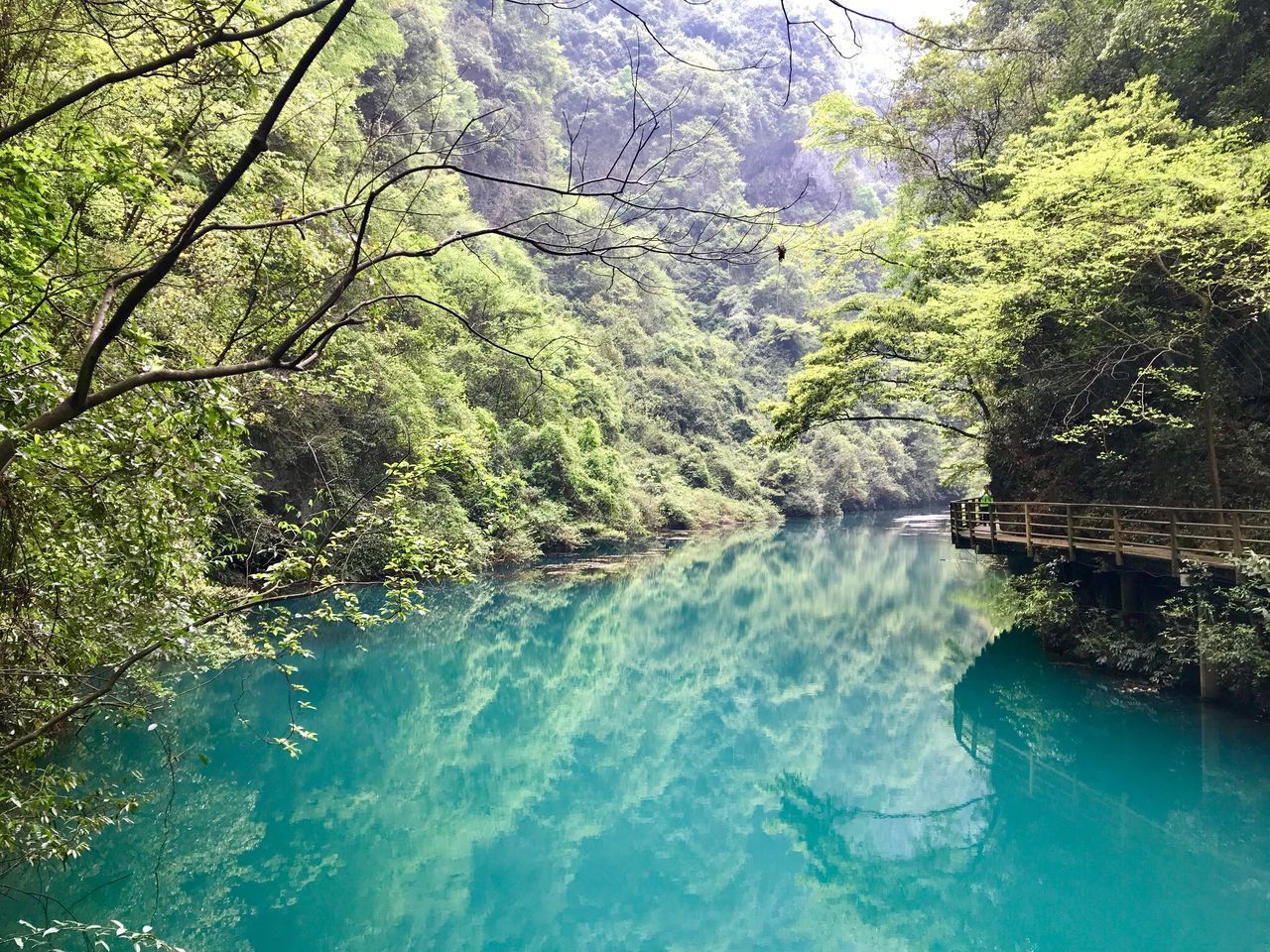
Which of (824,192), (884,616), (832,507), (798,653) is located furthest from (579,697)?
(824,192)

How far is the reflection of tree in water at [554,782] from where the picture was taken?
5570 millimetres

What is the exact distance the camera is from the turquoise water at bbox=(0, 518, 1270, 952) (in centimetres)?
546

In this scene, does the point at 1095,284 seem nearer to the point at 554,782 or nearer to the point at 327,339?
the point at 554,782

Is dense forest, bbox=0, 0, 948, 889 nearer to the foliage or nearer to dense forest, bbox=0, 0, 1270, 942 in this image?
dense forest, bbox=0, 0, 1270, 942

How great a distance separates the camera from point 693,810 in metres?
7.60

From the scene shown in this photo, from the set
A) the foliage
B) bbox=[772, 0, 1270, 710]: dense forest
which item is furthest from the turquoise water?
the foliage

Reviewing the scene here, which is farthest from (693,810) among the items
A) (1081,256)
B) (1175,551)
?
(1081,256)

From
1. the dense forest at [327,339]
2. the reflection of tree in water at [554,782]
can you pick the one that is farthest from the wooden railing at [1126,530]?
the dense forest at [327,339]

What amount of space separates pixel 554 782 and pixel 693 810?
1.60m

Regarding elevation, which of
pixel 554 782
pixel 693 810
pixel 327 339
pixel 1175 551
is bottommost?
pixel 693 810

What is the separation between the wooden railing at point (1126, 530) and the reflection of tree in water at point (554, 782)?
2.35 meters

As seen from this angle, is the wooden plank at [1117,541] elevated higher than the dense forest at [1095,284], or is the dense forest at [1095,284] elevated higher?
the dense forest at [1095,284]

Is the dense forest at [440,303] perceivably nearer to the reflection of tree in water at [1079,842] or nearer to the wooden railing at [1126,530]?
the wooden railing at [1126,530]

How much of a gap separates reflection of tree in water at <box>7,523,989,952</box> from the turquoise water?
0.04m
